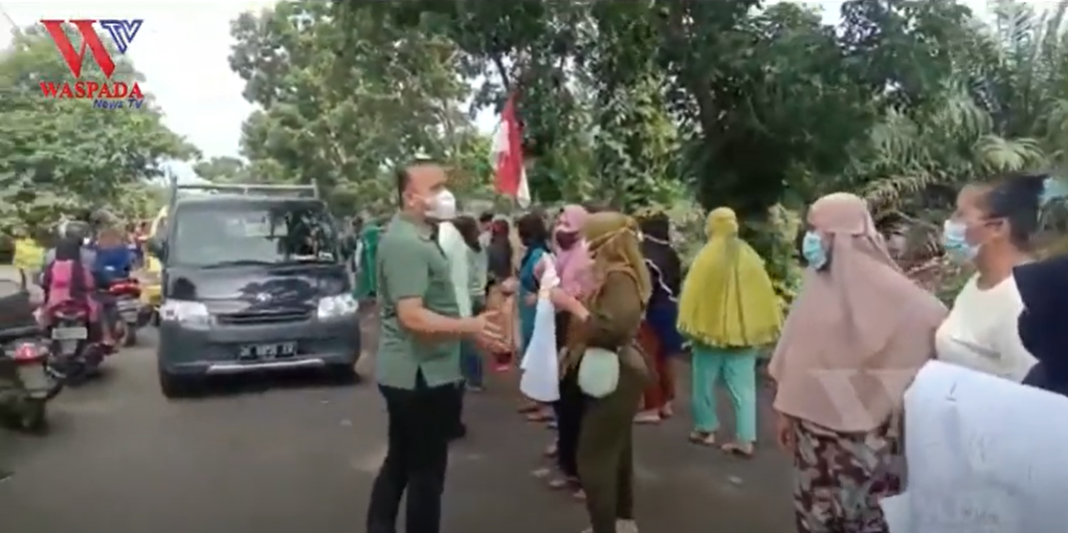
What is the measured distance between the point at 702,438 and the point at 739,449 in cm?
12

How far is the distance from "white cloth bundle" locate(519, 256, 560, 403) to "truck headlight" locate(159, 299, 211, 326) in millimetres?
805

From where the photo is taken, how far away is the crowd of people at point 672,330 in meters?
2.08

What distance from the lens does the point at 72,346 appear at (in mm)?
2617

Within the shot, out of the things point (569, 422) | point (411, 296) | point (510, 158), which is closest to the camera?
point (411, 296)

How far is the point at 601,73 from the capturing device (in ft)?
8.47

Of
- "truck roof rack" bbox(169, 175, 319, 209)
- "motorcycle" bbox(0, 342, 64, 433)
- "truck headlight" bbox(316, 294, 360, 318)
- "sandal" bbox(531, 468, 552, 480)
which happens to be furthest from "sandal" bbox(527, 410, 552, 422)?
"motorcycle" bbox(0, 342, 64, 433)

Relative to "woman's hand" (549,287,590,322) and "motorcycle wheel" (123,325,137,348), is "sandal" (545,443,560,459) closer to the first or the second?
"woman's hand" (549,287,590,322)

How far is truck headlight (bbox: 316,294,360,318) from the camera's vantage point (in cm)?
260

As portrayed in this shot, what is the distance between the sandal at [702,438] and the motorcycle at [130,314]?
144 centimetres

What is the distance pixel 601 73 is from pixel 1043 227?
1.07 m

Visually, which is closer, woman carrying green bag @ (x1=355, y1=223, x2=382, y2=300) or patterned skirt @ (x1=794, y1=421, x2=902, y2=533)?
patterned skirt @ (x1=794, y1=421, x2=902, y2=533)

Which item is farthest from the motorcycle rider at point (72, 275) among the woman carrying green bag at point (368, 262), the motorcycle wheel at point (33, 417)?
the woman carrying green bag at point (368, 262)

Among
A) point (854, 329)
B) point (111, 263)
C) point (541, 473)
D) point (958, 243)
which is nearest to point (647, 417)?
point (541, 473)

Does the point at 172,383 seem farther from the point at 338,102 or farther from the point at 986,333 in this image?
the point at 986,333
